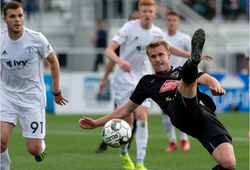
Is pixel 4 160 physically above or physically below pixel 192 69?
below

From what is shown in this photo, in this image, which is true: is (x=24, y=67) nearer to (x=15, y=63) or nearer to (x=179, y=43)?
(x=15, y=63)

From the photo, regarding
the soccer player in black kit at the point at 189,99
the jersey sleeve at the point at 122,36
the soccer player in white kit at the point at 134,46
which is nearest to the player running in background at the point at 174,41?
the soccer player in white kit at the point at 134,46

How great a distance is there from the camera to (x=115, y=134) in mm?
6016

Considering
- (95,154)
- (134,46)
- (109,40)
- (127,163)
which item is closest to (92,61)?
(109,40)

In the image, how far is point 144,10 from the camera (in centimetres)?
848

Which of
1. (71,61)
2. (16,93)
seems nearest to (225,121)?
(71,61)

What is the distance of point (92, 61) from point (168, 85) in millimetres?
15315

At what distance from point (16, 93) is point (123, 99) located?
231cm

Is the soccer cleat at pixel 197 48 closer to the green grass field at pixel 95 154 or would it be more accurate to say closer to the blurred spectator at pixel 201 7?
the green grass field at pixel 95 154

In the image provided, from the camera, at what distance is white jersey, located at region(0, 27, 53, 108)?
6762 mm

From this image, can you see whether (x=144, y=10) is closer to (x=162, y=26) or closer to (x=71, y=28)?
(x=162, y=26)

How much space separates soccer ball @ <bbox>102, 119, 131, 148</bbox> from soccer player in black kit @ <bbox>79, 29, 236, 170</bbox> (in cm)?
17

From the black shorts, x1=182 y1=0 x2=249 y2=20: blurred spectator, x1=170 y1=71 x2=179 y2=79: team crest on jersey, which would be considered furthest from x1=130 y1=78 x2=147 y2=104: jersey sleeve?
x1=182 y1=0 x2=249 y2=20: blurred spectator

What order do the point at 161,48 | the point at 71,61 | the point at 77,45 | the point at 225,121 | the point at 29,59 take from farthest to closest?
the point at 77,45 → the point at 71,61 → the point at 225,121 → the point at 29,59 → the point at 161,48
